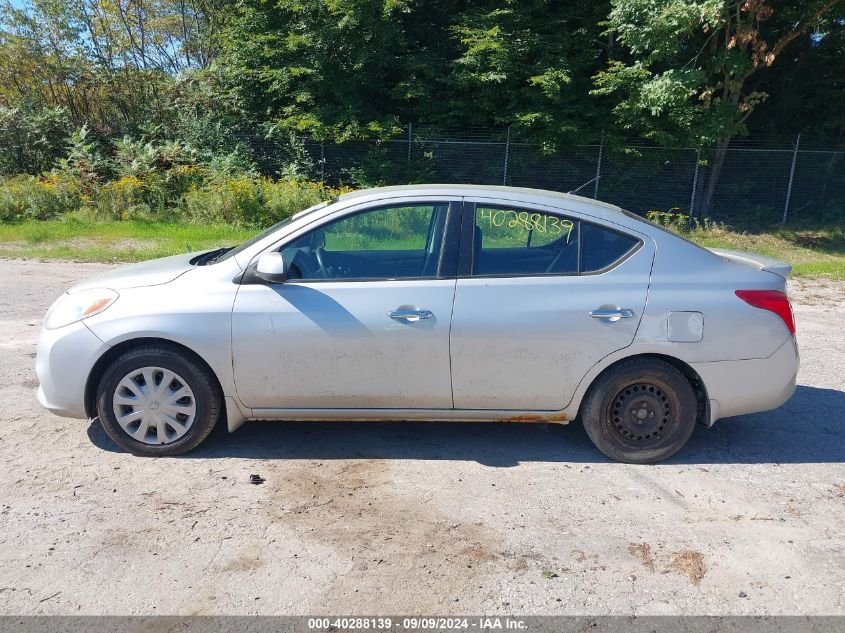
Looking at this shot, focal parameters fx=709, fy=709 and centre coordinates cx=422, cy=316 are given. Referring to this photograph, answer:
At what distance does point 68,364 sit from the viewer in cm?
442

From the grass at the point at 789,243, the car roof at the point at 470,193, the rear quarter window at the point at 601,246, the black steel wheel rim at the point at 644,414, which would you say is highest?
the car roof at the point at 470,193

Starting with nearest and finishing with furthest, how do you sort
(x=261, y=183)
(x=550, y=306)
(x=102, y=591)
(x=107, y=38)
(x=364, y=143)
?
1. (x=102, y=591)
2. (x=550, y=306)
3. (x=261, y=183)
4. (x=364, y=143)
5. (x=107, y=38)

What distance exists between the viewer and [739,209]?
60.3 ft

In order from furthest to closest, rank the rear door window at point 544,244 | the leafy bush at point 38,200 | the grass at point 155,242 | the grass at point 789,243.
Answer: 1. the leafy bush at point 38,200
2. the grass at point 789,243
3. the grass at point 155,242
4. the rear door window at point 544,244

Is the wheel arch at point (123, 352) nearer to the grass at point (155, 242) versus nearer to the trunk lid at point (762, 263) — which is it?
the trunk lid at point (762, 263)

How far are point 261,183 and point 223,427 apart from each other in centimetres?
1185

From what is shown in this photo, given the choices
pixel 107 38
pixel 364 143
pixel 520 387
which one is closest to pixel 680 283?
pixel 520 387

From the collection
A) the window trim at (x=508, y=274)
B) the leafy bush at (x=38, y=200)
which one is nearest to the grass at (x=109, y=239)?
the leafy bush at (x=38, y=200)

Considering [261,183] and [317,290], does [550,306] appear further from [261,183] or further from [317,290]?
[261,183]

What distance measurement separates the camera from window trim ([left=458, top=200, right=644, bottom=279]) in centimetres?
452


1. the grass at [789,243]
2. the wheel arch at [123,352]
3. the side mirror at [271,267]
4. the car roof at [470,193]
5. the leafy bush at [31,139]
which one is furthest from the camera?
the leafy bush at [31,139]

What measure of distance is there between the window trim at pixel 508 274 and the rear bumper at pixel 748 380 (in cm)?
84

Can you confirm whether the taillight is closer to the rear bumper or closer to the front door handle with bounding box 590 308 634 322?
the rear bumper

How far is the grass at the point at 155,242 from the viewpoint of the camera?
1237 cm
